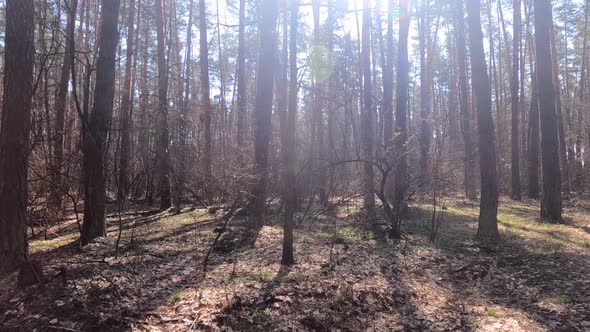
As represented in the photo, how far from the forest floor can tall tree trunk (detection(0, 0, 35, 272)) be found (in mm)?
479

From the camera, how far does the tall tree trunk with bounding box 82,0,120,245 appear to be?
8500mm

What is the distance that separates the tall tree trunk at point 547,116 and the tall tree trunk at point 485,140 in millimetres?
3429

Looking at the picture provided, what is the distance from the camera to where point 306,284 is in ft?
20.5

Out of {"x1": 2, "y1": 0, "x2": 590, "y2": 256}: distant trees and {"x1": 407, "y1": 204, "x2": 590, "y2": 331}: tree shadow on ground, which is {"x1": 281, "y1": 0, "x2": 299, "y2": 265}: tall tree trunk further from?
{"x1": 407, "y1": 204, "x2": 590, "y2": 331}: tree shadow on ground

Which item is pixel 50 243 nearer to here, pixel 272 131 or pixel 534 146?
pixel 272 131

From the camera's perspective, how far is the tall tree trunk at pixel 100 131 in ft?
27.9

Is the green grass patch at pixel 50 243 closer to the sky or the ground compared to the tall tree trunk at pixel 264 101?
closer to the ground

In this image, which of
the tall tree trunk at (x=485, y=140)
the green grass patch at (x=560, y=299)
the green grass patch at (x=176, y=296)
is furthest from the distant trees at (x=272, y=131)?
the green grass patch at (x=560, y=299)

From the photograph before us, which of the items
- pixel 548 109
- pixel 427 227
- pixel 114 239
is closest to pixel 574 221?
pixel 548 109

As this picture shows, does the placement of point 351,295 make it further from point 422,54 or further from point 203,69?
point 422,54

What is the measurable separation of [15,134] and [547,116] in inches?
511

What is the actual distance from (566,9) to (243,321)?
2875 centimetres

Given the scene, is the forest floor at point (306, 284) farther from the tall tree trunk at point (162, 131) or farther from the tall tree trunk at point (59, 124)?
the tall tree trunk at point (162, 131)

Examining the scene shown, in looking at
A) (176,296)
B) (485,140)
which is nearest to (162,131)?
(176,296)
